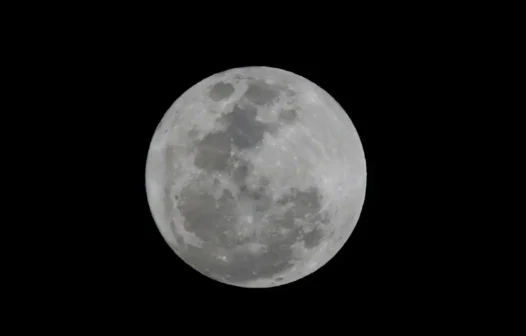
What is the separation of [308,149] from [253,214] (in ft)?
2.39

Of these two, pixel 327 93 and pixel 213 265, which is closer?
pixel 213 265

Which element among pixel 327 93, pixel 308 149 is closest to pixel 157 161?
pixel 308 149

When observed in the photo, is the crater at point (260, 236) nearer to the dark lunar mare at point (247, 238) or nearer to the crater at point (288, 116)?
the dark lunar mare at point (247, 238)

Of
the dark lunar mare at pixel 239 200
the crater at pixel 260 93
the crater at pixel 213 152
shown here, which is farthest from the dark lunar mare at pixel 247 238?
the crater at pixel 260 93

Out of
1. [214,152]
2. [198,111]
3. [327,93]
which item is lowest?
[214,152]

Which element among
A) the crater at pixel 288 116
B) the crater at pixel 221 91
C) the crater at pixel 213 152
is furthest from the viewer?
the crater at pixel 221 91

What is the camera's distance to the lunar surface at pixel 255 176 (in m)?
4.25

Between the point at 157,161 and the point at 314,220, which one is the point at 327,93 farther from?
the point at 157,161

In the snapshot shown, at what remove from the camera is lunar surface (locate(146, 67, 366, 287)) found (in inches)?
167

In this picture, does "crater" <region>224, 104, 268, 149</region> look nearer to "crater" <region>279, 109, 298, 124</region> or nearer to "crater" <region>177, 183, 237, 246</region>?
"crater" <region>279, 109, 298, 124</region>

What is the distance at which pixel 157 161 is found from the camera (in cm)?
473

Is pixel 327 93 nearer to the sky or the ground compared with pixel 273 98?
nearer to the sky

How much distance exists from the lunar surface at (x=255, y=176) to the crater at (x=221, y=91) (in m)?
0.01

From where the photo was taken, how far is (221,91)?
15.0ft
